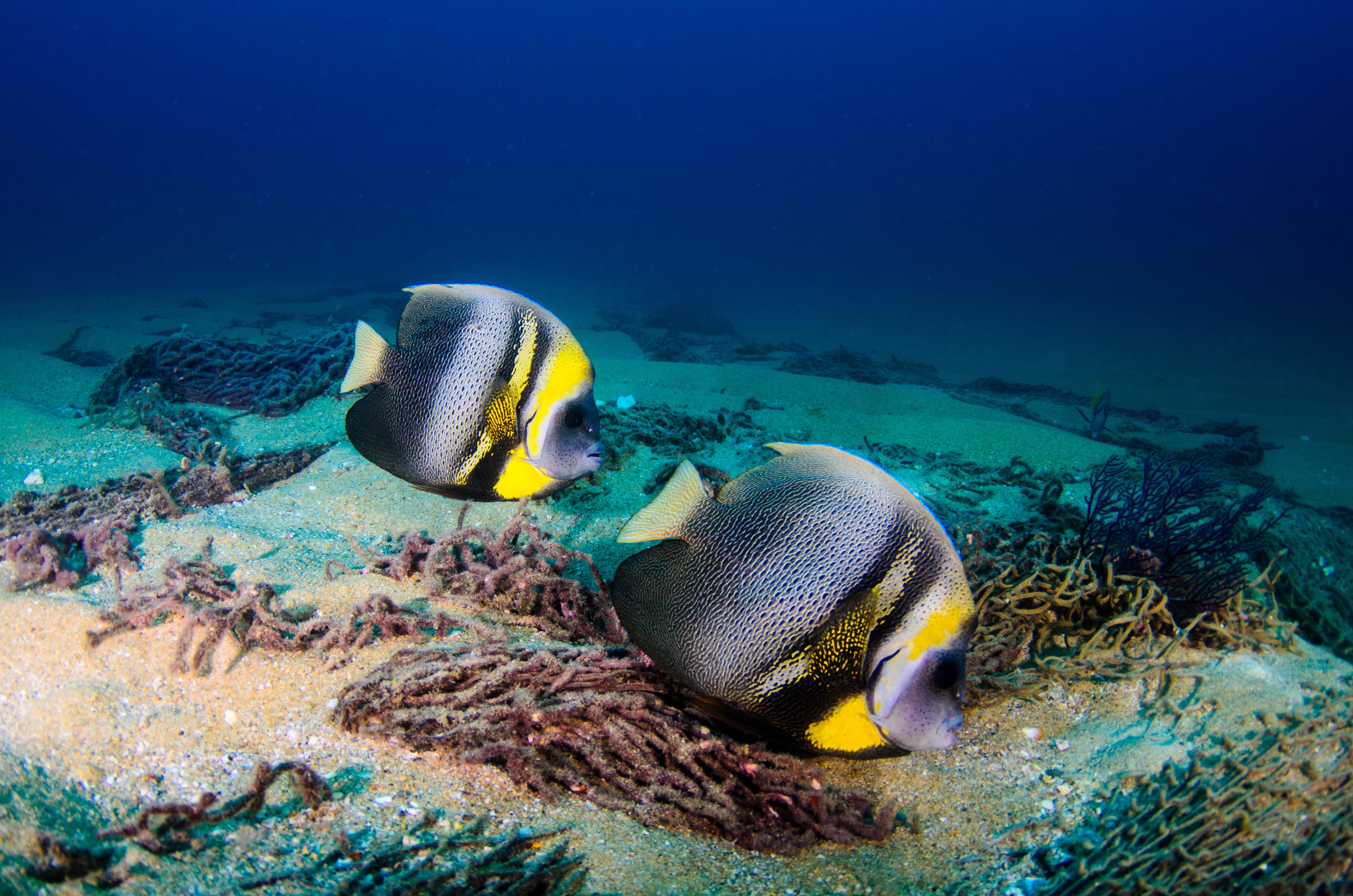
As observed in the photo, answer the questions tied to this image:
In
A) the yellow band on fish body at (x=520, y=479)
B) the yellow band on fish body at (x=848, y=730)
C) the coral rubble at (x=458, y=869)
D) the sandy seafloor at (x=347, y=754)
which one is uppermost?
the yellow band on fish body at (x=520, y=479)

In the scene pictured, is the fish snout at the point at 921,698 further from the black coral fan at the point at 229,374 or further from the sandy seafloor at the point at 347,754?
the black coral fan at the point at 229,374

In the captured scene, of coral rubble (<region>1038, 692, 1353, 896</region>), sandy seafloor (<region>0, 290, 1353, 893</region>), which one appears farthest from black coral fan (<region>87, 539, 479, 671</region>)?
coral rubble (<region>1038, 692, 1353, 896</region>)

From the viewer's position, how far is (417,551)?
2.90 meters

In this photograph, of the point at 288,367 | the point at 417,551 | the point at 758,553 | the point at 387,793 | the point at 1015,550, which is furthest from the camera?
the point at 288,367

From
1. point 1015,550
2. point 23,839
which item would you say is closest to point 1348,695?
point 1015,550

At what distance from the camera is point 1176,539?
313 cm

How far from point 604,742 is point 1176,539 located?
3.06m

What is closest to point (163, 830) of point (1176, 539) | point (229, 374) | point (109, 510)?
point (109, 510)

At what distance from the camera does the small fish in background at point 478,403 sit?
1991 mm

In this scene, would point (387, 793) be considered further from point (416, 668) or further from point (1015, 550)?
point (1015, 550)

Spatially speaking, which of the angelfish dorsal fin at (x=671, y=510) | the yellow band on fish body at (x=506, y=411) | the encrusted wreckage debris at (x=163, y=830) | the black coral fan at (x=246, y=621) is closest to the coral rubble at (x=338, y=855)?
the encrusted wreckage debris at (x=163, y=830)

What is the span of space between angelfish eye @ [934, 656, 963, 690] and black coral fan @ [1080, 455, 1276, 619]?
1.95 meters

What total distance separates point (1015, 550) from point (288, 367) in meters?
6.52

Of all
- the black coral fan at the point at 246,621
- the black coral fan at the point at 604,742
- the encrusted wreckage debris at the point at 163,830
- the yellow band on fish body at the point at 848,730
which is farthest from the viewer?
the black coral fan at the point at 246,621
